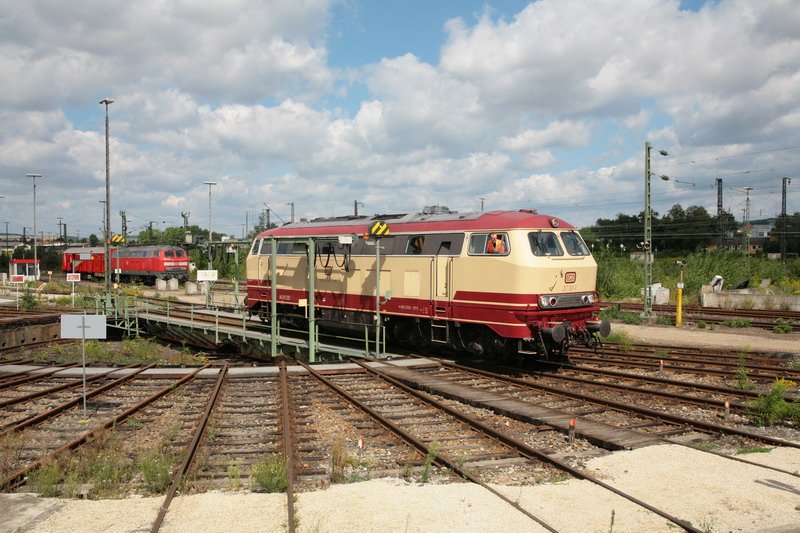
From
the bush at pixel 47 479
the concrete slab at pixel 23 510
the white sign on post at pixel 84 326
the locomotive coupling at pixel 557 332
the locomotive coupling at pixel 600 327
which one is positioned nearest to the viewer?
the concrete slab at pixel 23 510

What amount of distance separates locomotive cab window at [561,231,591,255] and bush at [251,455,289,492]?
9404 mm

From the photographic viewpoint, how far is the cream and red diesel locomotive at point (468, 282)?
1383cm

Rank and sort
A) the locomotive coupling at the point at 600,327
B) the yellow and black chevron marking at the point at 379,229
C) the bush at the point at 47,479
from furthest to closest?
the yellow and black chevron marking at the point at 379,229 → the locomotive coupling at the point at 600,327 → the bush at the point at 47,479

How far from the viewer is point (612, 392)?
1241 cm

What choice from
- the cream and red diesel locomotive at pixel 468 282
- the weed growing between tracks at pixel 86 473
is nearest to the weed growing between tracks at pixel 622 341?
the cream and red diesel locomotive at pixel 468 282

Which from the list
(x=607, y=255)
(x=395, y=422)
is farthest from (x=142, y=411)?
(x=607, y=255)

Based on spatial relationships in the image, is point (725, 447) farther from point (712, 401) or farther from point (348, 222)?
point (348, 222)

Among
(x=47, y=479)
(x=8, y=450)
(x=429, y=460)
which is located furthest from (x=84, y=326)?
(x=429, y=460)

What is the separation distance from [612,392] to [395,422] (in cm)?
477

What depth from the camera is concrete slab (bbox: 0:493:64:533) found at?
5918 millimetres

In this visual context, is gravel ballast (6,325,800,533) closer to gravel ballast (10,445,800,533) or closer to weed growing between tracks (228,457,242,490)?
gravel ballast (10,445,800,533)

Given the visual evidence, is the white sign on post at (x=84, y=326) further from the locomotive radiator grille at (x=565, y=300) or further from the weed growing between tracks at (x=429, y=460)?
the locomotive radiator grille at (x=565, y=300)

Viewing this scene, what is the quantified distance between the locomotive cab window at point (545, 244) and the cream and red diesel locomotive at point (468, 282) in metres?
0.03

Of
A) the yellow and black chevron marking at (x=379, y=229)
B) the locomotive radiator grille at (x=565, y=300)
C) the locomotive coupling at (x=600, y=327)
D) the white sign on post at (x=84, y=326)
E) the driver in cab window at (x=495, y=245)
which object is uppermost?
the yellow and black chevron marking at (x=379, y=229)
